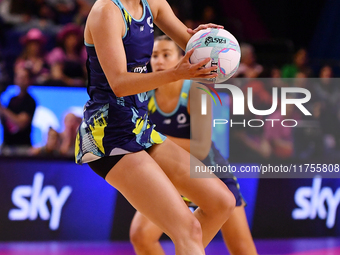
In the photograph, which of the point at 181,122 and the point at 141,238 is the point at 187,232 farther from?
the point at 181,122

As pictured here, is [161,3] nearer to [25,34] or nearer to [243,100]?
[243,100]

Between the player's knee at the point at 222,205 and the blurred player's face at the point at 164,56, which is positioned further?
the blurred player's face at the point at 164,56

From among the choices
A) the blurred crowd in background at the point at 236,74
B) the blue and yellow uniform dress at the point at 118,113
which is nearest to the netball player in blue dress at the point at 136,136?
the blue and yellow uniform dress at the point at 118,113

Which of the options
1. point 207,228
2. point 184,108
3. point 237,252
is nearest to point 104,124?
point 207,228

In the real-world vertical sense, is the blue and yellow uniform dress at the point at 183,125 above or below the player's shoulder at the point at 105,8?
below

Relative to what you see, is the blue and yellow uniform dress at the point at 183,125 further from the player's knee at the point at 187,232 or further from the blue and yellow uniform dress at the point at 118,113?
the player's knee at the point at 187,232

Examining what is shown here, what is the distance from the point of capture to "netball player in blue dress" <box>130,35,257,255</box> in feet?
9.70

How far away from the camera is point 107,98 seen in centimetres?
226

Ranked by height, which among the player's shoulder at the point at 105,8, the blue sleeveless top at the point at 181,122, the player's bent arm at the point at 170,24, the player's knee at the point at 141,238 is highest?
the player's shoulder at the point at 105,8

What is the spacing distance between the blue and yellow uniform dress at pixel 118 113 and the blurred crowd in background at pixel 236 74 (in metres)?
2.62

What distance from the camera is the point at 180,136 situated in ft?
10.6

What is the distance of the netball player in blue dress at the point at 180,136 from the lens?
2.96 metres

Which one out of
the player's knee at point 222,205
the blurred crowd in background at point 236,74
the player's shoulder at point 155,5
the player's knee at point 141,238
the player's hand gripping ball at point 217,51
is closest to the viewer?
the player's hand gripping ball at point 217,51

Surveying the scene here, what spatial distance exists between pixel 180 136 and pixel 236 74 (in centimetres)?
357
